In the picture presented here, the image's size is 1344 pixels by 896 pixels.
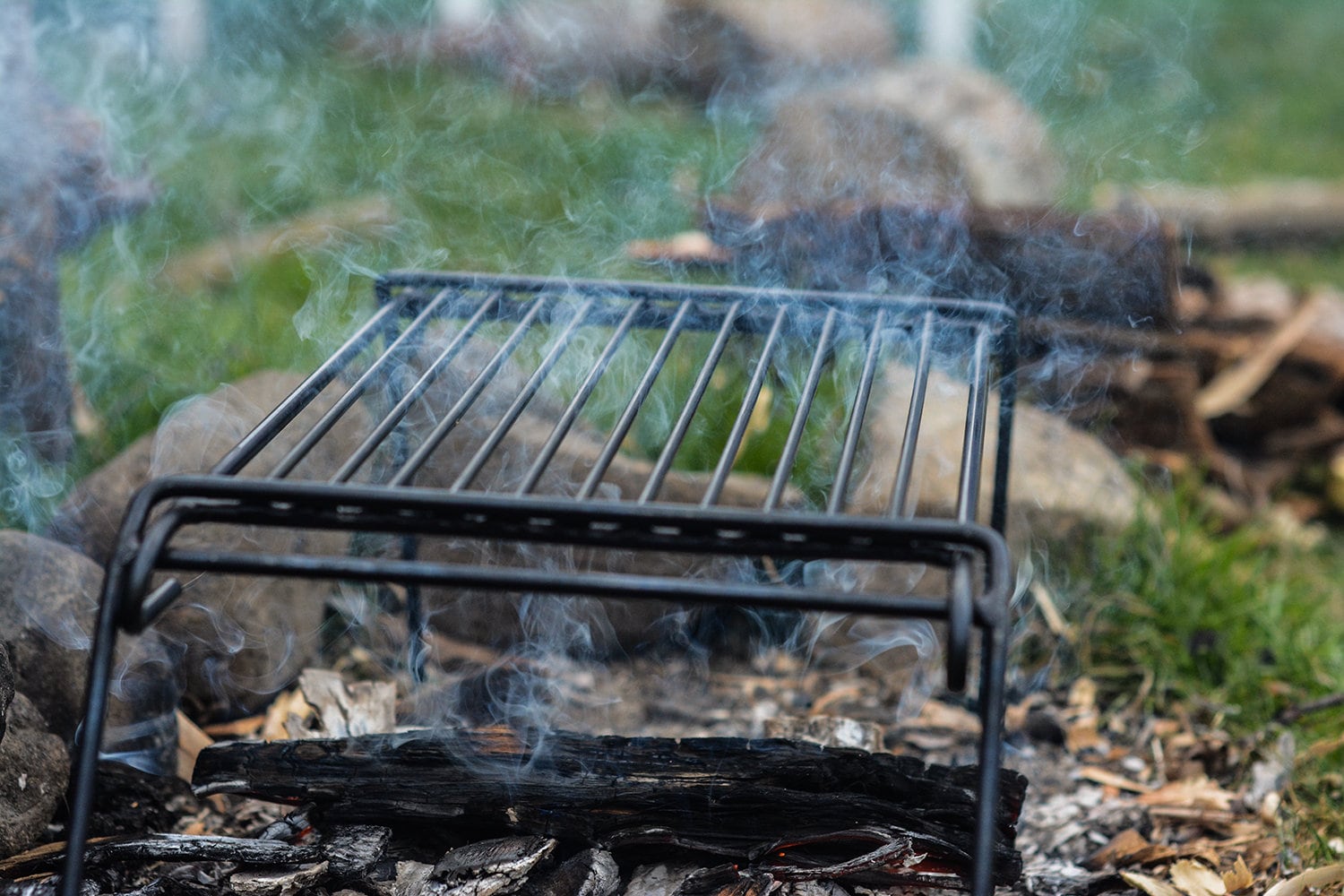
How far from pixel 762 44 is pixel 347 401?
7305mm

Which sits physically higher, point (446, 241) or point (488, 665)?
point (446, 241)

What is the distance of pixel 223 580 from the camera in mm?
2691

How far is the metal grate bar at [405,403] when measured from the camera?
171 cm

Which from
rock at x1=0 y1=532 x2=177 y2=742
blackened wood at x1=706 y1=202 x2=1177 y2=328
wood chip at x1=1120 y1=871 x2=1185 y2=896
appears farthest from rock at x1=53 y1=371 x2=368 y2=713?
wood chip at x1=1120 y1=871 x2=1185 y2=896

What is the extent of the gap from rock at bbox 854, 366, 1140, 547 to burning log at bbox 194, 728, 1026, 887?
3.74 ft

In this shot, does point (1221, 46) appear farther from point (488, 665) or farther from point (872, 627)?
point (488, 665)

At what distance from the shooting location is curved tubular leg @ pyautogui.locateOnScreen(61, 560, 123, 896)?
1518 mm

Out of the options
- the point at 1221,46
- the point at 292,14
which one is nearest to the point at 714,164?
the point at 292,14

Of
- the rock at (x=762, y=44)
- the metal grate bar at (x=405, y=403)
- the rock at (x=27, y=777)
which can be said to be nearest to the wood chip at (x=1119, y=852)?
the metal grate bar at (x=405, y=403)

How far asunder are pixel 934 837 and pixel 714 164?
13.6 ft

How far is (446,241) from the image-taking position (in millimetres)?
5059

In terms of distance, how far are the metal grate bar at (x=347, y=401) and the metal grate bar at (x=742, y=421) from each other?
61 cm

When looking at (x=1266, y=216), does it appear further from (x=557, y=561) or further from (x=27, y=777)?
(x=27, y=777)

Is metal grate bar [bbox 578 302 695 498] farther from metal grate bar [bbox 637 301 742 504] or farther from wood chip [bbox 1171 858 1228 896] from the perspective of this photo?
wood chip [bbox 1171 858 1228 896]
